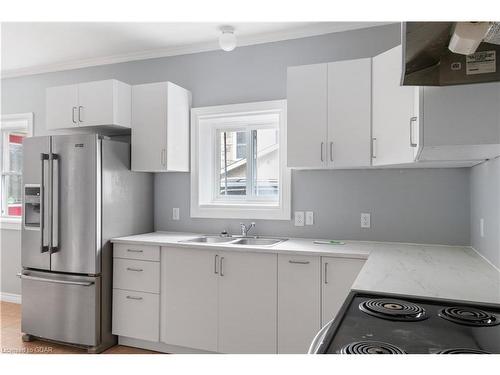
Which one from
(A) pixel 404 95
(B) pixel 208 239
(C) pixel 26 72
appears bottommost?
(B) pixel 208 239

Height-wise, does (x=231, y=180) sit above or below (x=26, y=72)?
below

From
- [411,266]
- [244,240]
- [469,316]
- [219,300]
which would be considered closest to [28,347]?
[219,300]

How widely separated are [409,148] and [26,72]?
434 cm

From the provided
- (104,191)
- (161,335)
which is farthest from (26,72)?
(161,335)

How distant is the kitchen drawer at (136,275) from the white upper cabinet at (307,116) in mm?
1375

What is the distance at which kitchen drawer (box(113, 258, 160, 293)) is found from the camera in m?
2.98

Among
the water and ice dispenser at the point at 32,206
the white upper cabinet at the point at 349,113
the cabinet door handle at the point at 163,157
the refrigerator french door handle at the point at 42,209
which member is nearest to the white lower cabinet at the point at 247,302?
the white upper cabinet at the point at 349,113

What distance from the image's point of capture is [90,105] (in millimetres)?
3377

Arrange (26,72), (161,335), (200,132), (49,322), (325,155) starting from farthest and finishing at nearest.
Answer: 1. (26,72)
2. (200,132)
3. (49,322)
4. (161,335)
5. (325,155)

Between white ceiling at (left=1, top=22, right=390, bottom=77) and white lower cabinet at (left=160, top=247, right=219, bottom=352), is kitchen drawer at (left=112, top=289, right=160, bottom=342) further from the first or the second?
white ceiling at (left=1, top=22, right=390, bottom=77)

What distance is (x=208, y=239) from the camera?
3.33 metres

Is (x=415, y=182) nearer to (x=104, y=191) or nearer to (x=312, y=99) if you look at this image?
(x=312, y=99)
